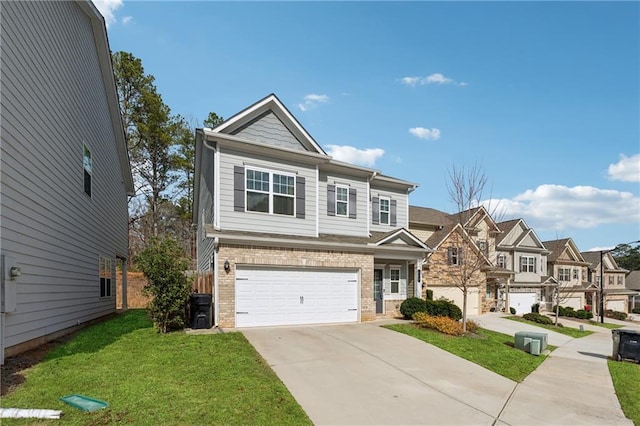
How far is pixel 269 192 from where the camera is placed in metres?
13.2

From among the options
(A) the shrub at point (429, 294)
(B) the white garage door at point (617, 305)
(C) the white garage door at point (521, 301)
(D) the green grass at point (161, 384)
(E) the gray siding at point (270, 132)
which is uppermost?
(E) the gray siding at point (270, 132)

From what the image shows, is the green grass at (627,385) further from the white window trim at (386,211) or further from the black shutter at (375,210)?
the black shutter at (375,210)

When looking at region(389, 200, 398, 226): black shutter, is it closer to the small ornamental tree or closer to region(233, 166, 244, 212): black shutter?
region(233, 166, 244, 212): black shutter

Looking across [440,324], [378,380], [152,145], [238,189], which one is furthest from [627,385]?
[152,145]

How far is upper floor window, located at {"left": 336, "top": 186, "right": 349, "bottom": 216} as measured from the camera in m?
15.6

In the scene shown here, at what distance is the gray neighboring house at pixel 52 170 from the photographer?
7074mm

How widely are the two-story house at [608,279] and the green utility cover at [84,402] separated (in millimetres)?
44826

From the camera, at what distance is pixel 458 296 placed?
23844mm

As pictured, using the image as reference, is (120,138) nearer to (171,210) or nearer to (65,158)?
(65,158)

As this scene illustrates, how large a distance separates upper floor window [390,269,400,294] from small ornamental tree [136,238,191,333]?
377 inches

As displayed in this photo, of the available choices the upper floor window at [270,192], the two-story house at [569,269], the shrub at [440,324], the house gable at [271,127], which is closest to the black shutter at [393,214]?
the shrub at [440,324]

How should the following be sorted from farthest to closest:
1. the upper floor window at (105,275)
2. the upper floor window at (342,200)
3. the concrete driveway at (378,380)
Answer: the upper floor window at (342,200), the upper floor window at (105,275), the concrete driveway at (378,380)

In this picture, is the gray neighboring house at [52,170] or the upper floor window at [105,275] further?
the upper floor window at [105,275]

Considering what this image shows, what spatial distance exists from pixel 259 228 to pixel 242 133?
3.49 metres
